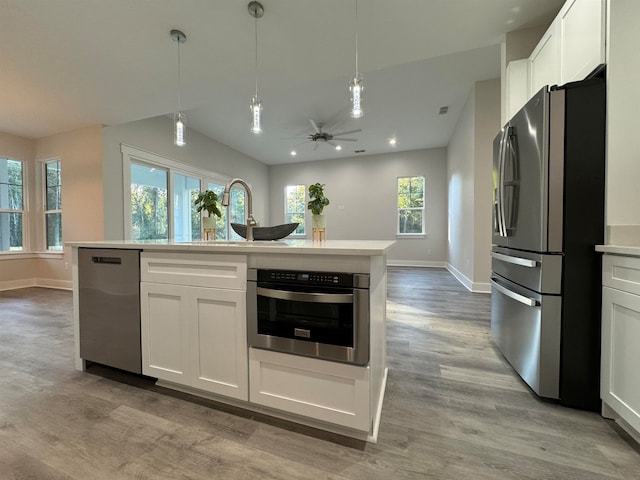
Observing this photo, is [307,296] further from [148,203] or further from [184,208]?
[184,208]

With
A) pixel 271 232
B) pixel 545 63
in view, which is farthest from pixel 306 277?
pixel 545 63

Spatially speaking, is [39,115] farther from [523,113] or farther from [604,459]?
[604,459]

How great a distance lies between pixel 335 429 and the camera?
4.33ft

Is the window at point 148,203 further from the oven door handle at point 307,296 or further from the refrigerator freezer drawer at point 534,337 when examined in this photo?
the refrigerator freezer drawer at point 534,337

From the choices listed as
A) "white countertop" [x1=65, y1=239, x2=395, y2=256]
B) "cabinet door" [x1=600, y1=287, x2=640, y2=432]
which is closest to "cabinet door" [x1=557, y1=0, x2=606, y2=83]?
"cabinet door" [x1=600, y1=287, x2=640, y2=432]

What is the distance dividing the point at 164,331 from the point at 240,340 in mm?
545

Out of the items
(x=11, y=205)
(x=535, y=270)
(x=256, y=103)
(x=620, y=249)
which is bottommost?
(x=535, y=270)

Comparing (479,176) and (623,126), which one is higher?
(479,176)

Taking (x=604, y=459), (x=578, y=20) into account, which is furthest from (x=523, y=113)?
(x=604, y=459)

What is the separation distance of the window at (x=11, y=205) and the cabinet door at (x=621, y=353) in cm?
768

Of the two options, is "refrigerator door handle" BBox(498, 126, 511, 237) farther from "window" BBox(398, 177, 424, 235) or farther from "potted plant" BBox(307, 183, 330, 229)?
"window" BBox(398, 177, 424, 235)

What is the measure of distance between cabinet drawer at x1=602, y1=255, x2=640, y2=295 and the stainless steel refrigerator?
0.09 meters

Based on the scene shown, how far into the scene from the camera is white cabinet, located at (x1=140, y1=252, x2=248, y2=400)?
1.42m

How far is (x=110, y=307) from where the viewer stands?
5.90ft
